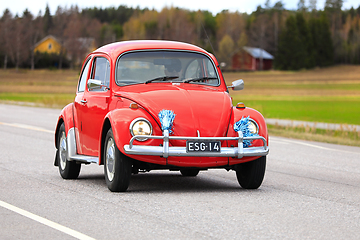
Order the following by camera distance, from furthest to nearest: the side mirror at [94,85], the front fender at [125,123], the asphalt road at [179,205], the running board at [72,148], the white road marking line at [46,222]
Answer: the running board at [72,148] → the side mirror at [94,85] → the front fender at [125,123] → the asphalt road at [179,205] → the white road marking line at [46,222]

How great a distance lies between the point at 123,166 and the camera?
7242 mm

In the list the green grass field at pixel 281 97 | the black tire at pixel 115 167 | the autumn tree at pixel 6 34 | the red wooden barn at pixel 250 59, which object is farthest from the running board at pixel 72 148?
the red wooden barn at pixel 250 59

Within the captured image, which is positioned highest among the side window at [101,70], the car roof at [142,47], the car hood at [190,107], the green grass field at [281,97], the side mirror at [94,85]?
the car roof at [142,47]

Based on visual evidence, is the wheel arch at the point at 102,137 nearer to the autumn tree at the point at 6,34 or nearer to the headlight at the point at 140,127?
the headlight at the point at 140,127

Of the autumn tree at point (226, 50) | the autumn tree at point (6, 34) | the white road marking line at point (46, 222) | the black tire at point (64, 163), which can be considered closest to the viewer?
the white road marking line at point (46, 222)

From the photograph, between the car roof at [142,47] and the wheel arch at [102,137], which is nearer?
the wheel arch at [102,137]

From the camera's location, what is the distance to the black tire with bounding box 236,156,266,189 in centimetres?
779

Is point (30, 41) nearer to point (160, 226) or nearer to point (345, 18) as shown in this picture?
point (345, 18)

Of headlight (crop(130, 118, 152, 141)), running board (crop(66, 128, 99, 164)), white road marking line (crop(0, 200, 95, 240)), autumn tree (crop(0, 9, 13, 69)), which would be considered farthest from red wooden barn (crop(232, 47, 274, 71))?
white road marking line (crop(0, 200, 95, 240))

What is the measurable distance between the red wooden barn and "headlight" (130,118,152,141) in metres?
122

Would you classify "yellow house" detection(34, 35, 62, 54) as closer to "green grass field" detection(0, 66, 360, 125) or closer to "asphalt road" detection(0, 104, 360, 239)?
"green grass field" detection(0, 66, 360, 125)

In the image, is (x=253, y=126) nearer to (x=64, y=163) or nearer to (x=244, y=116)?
(x=244, y=116)

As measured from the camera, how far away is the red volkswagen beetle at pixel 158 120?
720cm

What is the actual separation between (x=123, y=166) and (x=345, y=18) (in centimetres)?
17156
